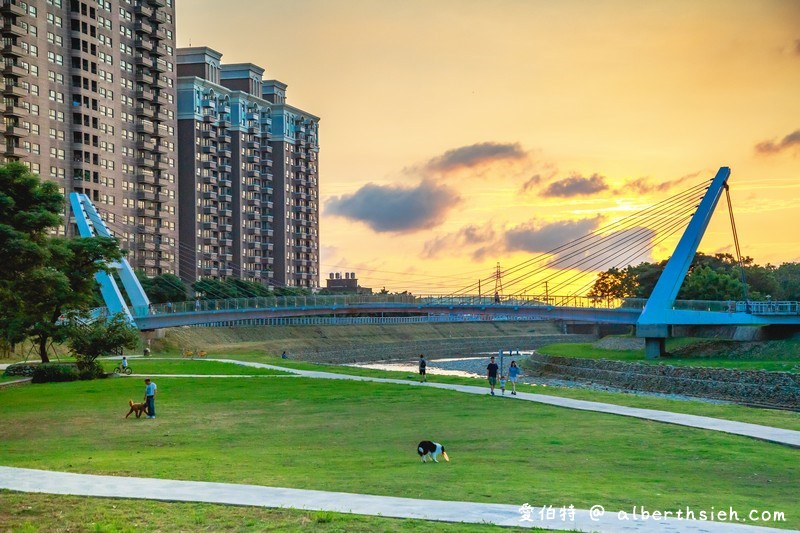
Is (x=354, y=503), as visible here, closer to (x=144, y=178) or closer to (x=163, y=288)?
(x=163, y=288)

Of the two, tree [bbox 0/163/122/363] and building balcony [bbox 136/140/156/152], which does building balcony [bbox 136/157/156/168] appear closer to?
building balcony [bbox 136/140/156/152]

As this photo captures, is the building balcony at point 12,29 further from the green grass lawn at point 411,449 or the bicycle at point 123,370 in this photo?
the green grass lawn at point 411,449

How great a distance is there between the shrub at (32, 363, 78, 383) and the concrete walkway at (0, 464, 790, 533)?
1468 inches

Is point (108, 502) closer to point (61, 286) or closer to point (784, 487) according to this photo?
point (784, 487)

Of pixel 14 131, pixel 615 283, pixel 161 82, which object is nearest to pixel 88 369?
pixel 14 131

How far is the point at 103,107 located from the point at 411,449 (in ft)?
435

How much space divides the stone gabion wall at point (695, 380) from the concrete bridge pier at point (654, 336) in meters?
3.93

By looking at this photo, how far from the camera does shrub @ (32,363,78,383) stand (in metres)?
59.5

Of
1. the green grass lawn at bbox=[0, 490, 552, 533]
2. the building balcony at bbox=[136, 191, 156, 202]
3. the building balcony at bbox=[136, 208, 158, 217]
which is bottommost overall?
the green grass lawn at bbox=[0, 490, 552, 533]

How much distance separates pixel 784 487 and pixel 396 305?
81490 mm

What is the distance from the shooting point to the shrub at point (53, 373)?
59469 mm

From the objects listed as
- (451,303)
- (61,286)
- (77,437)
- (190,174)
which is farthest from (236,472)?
(190,174)

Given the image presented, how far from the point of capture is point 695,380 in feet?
231

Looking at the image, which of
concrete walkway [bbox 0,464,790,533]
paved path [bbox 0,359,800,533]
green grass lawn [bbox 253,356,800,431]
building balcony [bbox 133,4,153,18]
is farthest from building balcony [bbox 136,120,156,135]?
concrete walkway [bbox 0,464,790,533]
